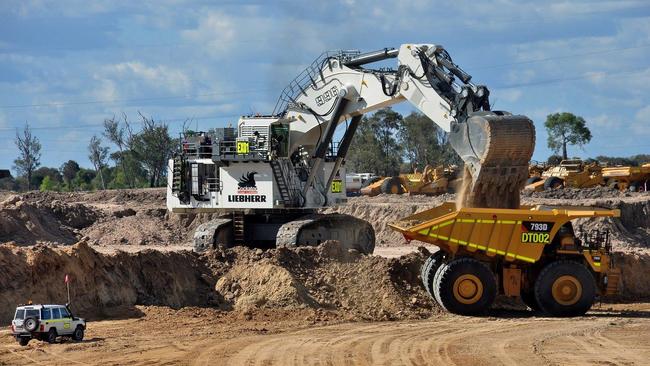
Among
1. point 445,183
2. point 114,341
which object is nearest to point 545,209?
point 114,341

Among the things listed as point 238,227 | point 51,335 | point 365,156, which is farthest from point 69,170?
point 51,335

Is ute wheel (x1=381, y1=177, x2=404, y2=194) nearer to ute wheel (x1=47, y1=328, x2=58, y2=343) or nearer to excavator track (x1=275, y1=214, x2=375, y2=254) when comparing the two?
excavator track (x1=275, y1=214, x2=375, y2=254)

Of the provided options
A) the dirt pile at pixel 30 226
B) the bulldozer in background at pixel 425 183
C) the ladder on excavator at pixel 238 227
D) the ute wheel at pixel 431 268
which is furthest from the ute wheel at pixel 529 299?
the bulldozer in background at pixel 425 183

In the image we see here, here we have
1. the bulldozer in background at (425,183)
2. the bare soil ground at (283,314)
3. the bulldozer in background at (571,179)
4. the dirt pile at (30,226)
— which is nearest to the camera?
the bare soil ground at (283,314)

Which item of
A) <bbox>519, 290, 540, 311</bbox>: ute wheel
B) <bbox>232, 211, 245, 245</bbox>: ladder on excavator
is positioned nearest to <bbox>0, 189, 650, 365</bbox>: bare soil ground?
<bbox>519, 290, 540, 311</bbox>: ute wheel

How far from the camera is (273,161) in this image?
3019 cm

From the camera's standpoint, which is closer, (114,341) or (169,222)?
(114,341)

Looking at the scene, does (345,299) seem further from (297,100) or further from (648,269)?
(648,269)

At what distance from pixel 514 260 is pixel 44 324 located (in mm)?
9888

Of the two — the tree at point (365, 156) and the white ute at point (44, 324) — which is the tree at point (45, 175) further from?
the white ute at point (44, 324)

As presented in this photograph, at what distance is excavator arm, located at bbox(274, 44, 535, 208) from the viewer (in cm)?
2519

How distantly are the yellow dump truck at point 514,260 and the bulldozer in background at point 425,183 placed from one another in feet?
→ 114

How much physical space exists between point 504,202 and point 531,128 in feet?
5.76

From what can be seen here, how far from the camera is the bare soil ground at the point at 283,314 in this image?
1950 centimetres
